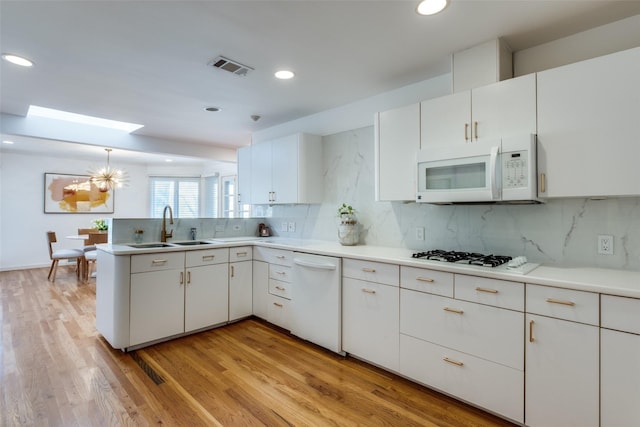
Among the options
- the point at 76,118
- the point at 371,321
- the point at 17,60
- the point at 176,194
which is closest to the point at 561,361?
the point at 371,321

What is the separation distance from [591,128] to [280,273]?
2.69 metres

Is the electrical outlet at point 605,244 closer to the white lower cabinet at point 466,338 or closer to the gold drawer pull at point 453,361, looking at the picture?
the white lower cabinet at point 466,338

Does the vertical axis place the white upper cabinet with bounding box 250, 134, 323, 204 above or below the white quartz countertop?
above

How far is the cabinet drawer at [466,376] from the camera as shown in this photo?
5.91 feet

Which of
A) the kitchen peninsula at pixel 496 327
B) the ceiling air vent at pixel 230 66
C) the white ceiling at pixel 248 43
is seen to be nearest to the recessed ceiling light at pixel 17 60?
the white ceiling at pixel 248 43

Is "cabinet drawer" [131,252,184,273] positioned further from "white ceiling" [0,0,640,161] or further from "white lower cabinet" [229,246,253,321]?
"white ceiling" [0,0,640,161]

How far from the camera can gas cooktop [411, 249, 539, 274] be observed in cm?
189

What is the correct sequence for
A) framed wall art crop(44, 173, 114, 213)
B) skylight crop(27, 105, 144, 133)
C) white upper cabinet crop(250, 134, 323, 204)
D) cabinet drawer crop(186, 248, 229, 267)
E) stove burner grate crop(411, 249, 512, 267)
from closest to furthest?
stove burner grate crop(411, 249, 512, 267) < cabinet drawer crop(186, 248, 229, 267) < white upper cabinet crop(250, 134, 323, 204) < skylight crop(27, 105, 144, 133) < framed wall art crop(44, 173, 114, 213)

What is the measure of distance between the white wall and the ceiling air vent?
6513 millimetres

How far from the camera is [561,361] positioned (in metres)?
1.64

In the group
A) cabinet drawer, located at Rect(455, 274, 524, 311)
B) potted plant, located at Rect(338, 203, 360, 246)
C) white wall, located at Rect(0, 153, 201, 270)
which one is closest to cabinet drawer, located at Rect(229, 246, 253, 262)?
potted plant, located at Rect(338, 203, 360, 246)

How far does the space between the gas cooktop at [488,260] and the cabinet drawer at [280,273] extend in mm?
1387

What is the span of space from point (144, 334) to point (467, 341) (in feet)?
8.72

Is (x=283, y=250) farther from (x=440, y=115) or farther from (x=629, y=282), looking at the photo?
(x=629, y=282)
